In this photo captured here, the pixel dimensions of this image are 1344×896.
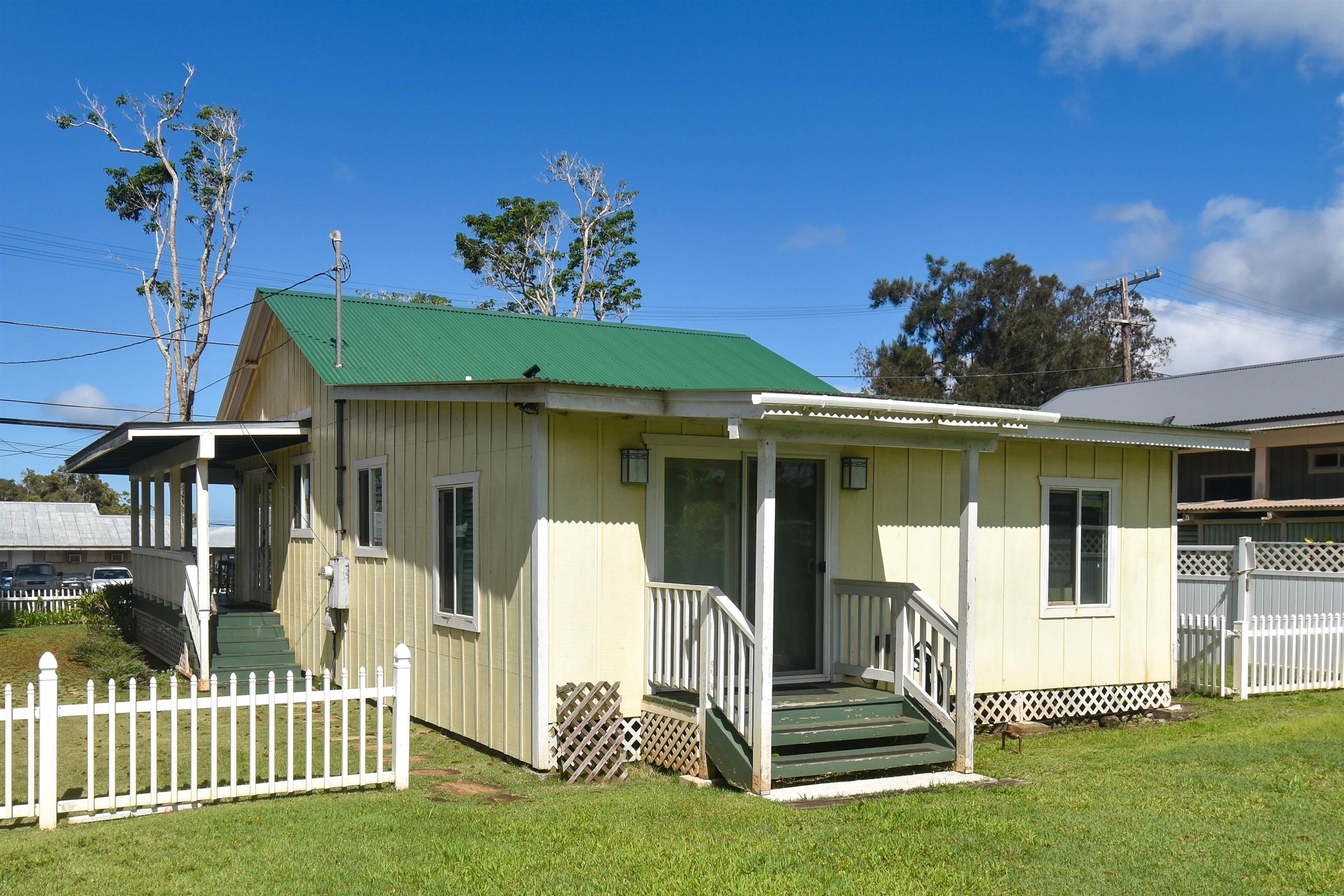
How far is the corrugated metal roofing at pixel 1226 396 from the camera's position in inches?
877

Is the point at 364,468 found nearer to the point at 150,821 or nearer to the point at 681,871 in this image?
the point at 150,821

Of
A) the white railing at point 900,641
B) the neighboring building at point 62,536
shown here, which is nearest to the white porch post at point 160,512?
the white railing at point 900,641

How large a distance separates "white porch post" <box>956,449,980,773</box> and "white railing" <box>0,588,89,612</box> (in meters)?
23.3

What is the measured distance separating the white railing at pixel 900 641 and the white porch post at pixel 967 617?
90mm

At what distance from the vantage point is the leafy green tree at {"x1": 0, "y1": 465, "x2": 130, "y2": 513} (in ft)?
239

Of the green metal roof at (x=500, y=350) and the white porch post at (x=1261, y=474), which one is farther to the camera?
the white porch post at (x=1261, y=474)

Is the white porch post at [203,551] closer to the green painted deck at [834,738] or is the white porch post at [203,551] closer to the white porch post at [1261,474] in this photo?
the green painted deck at [834,738]

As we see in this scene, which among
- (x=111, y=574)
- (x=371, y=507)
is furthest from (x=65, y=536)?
(x=371, y=507)

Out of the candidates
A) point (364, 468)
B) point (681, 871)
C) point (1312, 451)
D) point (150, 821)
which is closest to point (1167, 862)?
point (681, 871)

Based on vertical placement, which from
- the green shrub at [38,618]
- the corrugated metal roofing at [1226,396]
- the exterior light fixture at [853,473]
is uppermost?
the corrugated metal roofing at [1226,396]

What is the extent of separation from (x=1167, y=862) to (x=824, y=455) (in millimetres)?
4881

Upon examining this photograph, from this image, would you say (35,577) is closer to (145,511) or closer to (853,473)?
(145,511)

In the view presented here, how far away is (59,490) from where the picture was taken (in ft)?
246

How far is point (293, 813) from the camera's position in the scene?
24.0 ft
